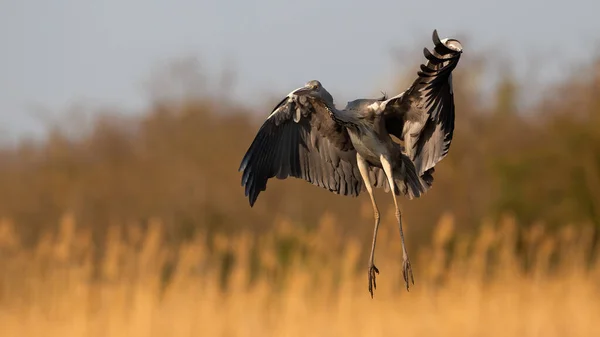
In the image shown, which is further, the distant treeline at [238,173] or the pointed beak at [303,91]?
the distant treeline at [238,173]

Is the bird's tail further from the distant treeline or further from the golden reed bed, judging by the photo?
the distant treeline

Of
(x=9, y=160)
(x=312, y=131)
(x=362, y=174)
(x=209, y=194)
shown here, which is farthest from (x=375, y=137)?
(x=9, y=160)

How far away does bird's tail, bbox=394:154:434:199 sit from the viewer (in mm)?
3039

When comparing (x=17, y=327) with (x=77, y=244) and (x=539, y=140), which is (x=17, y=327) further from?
(x=539, y=140)

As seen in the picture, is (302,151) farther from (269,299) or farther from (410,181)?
(269,299)

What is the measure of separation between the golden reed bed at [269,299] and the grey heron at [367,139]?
4.26m

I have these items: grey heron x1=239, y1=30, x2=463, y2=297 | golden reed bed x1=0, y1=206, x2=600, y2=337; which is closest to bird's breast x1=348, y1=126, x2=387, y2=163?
grey heron x1=239, y1=30, x2=463, y2=297

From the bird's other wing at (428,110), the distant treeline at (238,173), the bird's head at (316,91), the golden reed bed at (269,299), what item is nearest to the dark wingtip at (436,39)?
the bird's other wing at (428,110)

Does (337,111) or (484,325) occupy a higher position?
(337,111)

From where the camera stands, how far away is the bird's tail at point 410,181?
3.04 metres

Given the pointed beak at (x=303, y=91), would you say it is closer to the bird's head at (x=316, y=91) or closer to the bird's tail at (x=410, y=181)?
the bird's head at (x=316, y=91)

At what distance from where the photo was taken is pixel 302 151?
3285 mm

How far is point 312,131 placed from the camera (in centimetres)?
317

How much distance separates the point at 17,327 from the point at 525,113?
846 centimetres
